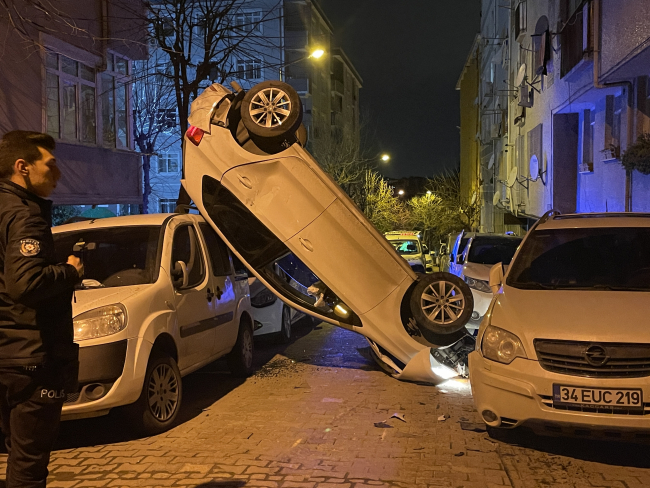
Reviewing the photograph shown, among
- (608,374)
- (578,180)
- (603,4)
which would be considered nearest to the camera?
(608,374)

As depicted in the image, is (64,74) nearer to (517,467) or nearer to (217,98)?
(217,98)

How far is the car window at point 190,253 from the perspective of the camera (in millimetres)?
6604

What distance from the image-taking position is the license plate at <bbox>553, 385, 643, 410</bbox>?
4484 millimetres

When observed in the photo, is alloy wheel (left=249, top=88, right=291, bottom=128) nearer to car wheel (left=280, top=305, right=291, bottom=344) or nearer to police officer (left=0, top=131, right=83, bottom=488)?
police officer (left=0, top=131, right=83, bottom=488)

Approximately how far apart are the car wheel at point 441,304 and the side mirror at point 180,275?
2253 millimetres

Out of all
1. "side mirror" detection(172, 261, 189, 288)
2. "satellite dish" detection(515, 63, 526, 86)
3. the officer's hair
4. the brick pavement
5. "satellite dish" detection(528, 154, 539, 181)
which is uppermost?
"satellite dish" detection(515, 63, 526, 86)

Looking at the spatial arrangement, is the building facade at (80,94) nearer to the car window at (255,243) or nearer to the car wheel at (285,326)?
the car wheel at (285,326)

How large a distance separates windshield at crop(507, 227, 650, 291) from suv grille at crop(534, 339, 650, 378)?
40.2 inches

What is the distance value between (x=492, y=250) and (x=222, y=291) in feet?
19.0

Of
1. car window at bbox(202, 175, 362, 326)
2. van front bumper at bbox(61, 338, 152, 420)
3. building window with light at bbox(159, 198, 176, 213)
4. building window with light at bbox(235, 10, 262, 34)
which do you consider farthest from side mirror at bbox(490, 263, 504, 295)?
building window with light at bbox(159, 198, 176, 213)

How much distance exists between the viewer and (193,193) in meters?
7.07

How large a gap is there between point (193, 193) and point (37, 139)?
3.81 metres

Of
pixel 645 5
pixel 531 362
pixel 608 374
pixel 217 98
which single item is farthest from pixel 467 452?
pixel 645 5

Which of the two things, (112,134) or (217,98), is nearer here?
(217,98)
